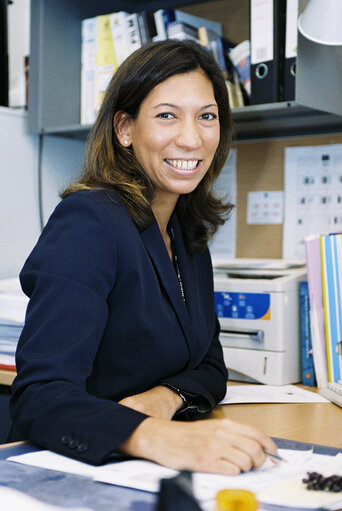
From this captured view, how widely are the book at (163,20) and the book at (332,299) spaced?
0.76 m

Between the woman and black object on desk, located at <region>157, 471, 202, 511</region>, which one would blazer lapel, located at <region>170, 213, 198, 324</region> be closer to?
the woman

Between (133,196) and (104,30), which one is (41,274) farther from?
(104,30)

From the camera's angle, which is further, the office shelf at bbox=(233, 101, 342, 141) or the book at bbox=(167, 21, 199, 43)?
the book at bbox=(167, 21, 199, 43)

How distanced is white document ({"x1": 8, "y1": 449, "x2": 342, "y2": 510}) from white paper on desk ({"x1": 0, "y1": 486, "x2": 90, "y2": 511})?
0.10 metres

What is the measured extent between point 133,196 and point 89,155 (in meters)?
0.17

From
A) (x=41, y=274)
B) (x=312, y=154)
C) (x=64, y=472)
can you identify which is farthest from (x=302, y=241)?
(x=64, y=472)

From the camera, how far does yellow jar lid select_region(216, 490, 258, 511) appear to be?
25.4 inches

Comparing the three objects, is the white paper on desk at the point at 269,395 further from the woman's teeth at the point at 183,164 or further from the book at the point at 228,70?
the book at the point at 228,70

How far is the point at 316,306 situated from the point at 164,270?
45 centimetres

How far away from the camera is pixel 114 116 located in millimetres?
1316

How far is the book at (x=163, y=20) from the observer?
1.85m

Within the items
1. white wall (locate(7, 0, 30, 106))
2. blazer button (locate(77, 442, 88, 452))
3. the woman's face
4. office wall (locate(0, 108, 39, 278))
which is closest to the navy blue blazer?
blazer button (locate(77, 442, 88, 452))

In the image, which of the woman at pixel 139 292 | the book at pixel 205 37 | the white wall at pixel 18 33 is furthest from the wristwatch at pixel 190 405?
the white wall at pixel 18 33

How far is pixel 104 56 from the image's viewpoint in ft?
6.41
